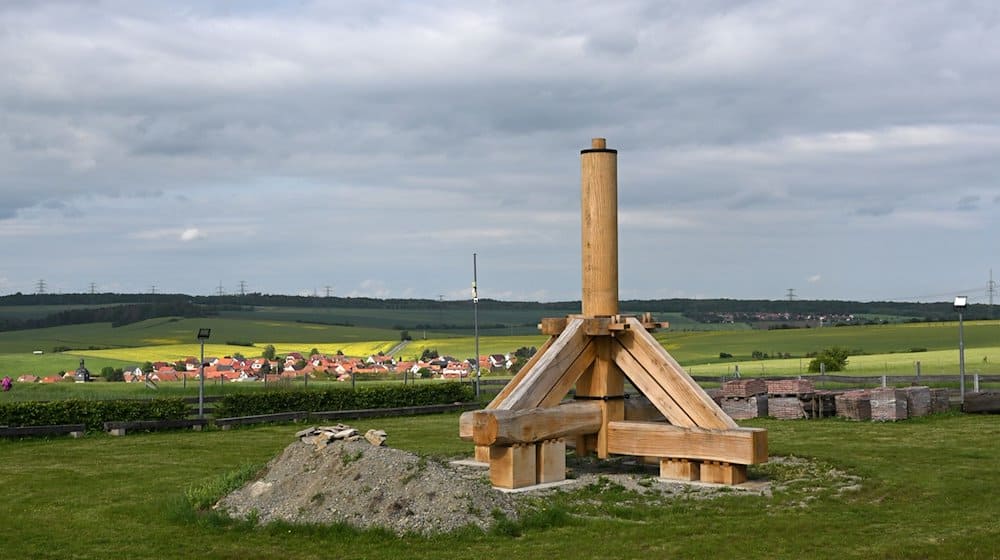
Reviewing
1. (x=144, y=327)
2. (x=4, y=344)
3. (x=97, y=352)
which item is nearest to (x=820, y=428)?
(x=97, y=352)

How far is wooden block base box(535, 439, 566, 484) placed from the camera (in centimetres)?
1405

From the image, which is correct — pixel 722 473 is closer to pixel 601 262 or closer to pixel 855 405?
pixel 601 262

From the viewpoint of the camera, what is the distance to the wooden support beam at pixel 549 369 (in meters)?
13.9

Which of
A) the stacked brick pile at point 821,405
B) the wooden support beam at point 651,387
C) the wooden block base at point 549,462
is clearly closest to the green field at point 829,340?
the stacked brick pile at point 821,405

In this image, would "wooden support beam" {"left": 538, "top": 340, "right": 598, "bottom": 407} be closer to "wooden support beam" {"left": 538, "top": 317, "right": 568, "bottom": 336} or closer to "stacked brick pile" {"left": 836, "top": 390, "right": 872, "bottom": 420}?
"wooden support beam" {"left": 538, "top": 317, "right": 568, "bottom": 336}

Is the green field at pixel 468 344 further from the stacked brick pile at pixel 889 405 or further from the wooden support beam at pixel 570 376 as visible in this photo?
the wooden support beam at pixel 570 376

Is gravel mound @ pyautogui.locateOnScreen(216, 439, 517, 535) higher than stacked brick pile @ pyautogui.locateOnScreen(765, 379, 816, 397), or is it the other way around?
stacked brick pile @ pyautogui.locateOnScreen(765, 379, 816, 397)

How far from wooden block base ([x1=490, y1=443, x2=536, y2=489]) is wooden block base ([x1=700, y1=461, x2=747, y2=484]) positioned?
7.58 feet

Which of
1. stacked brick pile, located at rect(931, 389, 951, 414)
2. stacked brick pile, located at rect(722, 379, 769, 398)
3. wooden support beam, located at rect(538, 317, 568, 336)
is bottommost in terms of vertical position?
stacked brick pile, located at rect(931, 389, 951, 414)

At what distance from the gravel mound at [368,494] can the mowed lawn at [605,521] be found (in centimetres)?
31

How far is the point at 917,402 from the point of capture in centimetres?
2425

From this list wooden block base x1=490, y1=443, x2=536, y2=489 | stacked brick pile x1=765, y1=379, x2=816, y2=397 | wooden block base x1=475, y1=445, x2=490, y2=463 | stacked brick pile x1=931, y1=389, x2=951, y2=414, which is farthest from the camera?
stacked brick pile x1=765, y1=379, x2=816, y2=397

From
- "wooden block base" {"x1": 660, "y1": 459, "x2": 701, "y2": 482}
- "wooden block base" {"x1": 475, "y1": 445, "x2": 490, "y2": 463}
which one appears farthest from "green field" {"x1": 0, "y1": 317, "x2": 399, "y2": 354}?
"wooden block base" {"x1": 660, "y1": 459, "x2": 701, "y2": 482}

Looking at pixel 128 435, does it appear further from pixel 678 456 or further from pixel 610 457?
pixel 678 456
